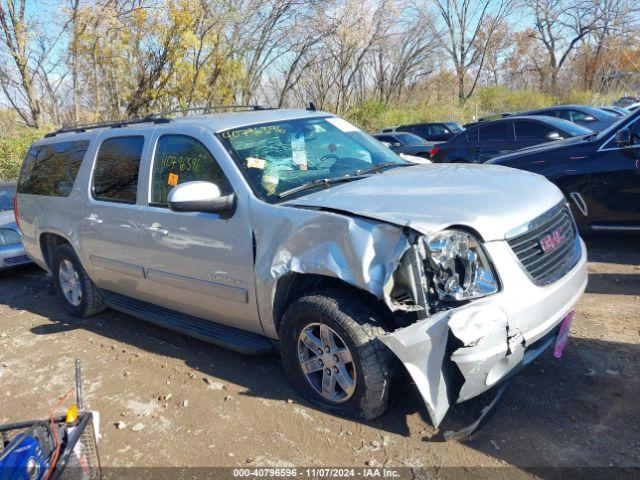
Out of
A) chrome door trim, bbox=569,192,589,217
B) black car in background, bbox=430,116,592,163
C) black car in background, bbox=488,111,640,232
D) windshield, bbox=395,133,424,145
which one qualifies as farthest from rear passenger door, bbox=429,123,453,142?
chrome door trim, bbox=569,192,589,217

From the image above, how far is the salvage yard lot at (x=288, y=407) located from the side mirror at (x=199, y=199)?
50.6 inches

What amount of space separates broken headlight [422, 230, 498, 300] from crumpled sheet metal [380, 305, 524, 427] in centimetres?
13

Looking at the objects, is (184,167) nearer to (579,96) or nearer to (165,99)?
(165,99)

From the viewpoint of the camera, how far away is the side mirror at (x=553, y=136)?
9883 millimetres

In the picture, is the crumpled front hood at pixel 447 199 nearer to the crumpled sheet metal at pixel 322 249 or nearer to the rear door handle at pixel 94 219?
the crumpled sheet metal at pixel 322 249

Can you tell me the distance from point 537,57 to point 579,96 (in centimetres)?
1452

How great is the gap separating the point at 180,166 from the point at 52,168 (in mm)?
2297

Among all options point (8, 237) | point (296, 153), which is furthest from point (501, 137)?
point (8, 237)

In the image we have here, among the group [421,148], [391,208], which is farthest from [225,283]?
[421,148]

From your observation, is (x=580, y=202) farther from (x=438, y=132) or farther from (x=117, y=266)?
(x=438, y=132)

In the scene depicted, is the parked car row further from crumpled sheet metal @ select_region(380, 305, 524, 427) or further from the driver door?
crumpled sheet metal @ select_region(380, 305, 524, 427)

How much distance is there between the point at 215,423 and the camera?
11.2 feet

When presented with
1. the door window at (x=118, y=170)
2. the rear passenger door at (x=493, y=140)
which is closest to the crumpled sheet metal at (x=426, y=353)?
the door window at (x=118, y=170)

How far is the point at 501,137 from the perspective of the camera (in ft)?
36.7
